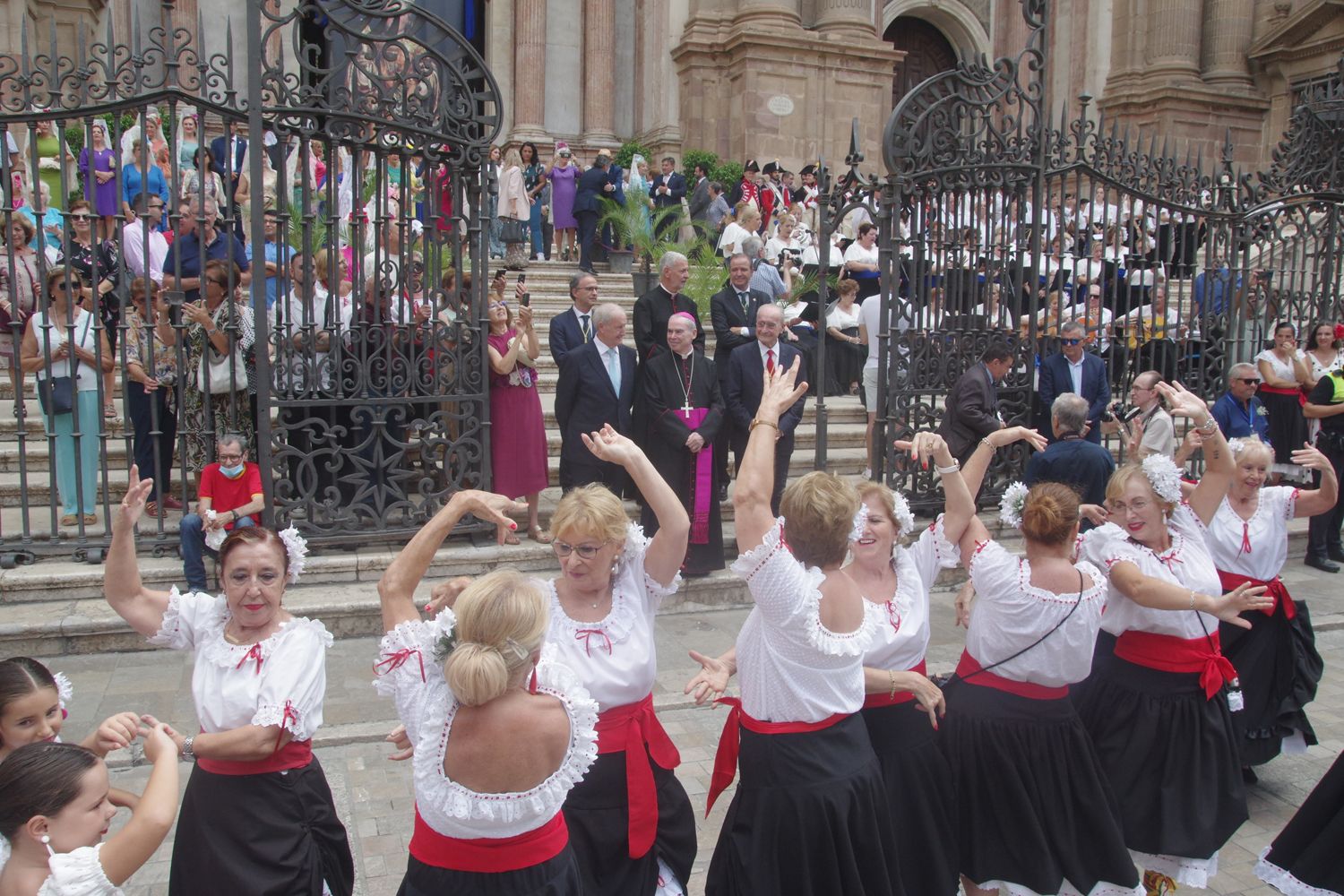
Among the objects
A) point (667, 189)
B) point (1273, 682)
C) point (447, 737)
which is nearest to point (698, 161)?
point (667, 189)

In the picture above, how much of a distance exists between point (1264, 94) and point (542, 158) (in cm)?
1646

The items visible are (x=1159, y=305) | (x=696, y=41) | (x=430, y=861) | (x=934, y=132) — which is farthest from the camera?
(x=696, y=41)

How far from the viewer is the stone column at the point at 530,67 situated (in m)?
21.6

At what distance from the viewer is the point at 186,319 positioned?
24.9 feet

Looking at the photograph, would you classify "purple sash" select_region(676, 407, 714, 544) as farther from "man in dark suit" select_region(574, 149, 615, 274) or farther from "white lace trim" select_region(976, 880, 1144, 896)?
"man in dark suit" select_region(574, 149, 615, 274)

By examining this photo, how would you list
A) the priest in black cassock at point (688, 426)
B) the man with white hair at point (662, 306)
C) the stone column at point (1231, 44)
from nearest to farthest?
the priest in black cassock at point (688, 426)
the man with white hair at point (662, 306)
the stone column at point (1231, 44)

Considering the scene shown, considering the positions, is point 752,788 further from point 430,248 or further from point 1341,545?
point 1341,545

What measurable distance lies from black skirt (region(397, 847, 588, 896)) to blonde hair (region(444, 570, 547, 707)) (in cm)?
45

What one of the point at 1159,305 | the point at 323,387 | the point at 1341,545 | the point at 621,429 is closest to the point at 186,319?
the point at 323,387

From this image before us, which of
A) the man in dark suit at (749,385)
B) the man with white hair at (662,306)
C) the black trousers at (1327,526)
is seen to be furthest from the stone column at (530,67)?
the black trousers at (1327,526)

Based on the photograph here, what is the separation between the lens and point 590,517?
3.36m

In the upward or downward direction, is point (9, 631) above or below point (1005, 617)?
below

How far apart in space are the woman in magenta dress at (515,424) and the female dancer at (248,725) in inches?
187

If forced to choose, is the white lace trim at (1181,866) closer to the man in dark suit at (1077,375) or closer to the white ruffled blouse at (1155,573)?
the white ruffled blouse at (1155,573)
